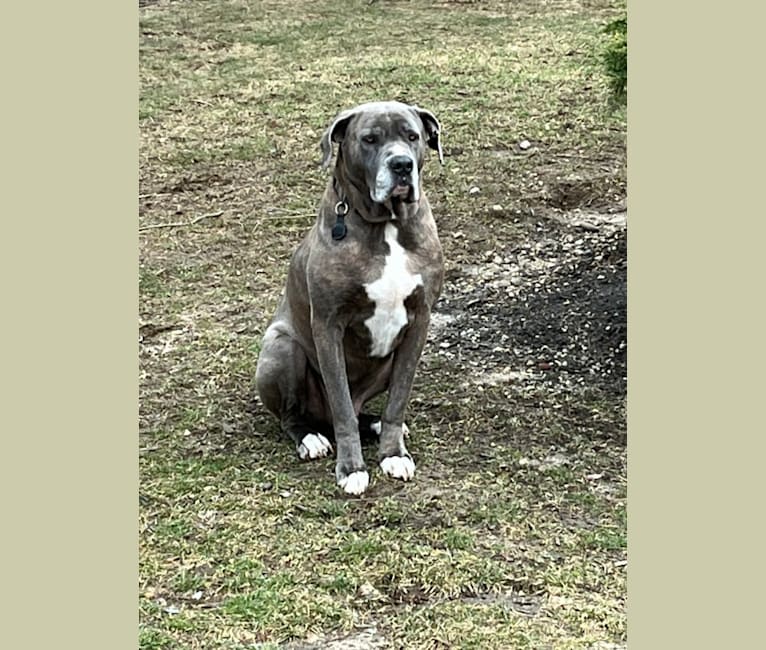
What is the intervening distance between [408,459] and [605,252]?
2821 mm

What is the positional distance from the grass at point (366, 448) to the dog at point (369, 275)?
0.22 meters

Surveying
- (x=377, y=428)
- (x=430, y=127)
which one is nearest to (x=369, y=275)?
(x=430, y=127)

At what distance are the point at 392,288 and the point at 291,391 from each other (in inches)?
30.7

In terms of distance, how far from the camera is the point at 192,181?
31.9ft

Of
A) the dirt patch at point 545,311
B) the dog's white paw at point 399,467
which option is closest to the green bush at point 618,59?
the dirt patch at point 545,311

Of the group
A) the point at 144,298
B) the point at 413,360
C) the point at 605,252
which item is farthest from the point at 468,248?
the point at 413,360

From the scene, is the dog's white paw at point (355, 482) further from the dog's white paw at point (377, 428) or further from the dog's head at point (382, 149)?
the dog's head at point (382, 149)

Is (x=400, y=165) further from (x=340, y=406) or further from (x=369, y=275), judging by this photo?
(x=340, y=406)

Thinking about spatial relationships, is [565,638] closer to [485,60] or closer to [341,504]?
[341,504]

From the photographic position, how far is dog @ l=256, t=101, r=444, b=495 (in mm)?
5062

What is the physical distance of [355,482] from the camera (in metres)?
5.23

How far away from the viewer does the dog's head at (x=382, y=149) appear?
4.96 metres

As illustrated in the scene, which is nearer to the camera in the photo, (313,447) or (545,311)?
(313,447)

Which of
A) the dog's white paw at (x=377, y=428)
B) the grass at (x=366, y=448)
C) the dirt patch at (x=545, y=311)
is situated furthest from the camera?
the dirt patch at (x=545, y=311)
